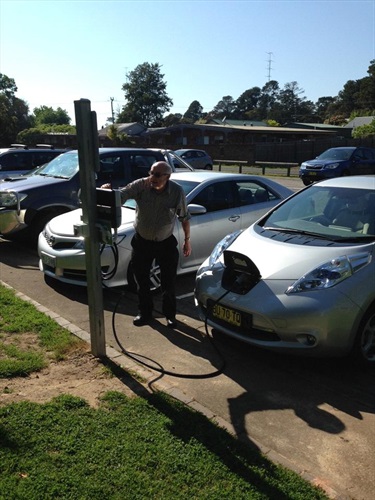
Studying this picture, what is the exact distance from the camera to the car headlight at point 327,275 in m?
3.90

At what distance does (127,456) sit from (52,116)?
12789 centimetres

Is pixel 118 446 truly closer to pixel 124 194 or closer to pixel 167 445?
pixel 167 445

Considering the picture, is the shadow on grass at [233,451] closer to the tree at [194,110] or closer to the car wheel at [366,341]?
the car wheel at [366,341]

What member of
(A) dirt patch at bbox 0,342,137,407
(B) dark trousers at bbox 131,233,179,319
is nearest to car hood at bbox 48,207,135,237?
(B) dark trousers at bbox 131,233,179,319

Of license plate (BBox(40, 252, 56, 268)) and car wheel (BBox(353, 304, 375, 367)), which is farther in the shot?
license plate (BBox(40, 252, 56, 268))

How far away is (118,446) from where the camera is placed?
286cm

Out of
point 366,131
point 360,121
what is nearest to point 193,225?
point 366,131

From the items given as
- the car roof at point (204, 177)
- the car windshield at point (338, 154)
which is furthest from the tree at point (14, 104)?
the car roof at point (204, 177)

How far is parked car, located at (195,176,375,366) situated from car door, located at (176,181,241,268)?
56.8 inches

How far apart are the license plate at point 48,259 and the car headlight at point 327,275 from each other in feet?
10.4

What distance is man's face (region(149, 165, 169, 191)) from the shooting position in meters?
4.32

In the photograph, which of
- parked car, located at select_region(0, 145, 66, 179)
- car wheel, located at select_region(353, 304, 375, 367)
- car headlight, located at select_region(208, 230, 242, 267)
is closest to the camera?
car wheel, located at select_region(353, 304, 375, 367)

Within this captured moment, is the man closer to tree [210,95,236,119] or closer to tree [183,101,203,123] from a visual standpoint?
tree [183,101,203,123]

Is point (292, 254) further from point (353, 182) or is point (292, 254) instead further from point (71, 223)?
point (71, 223)
